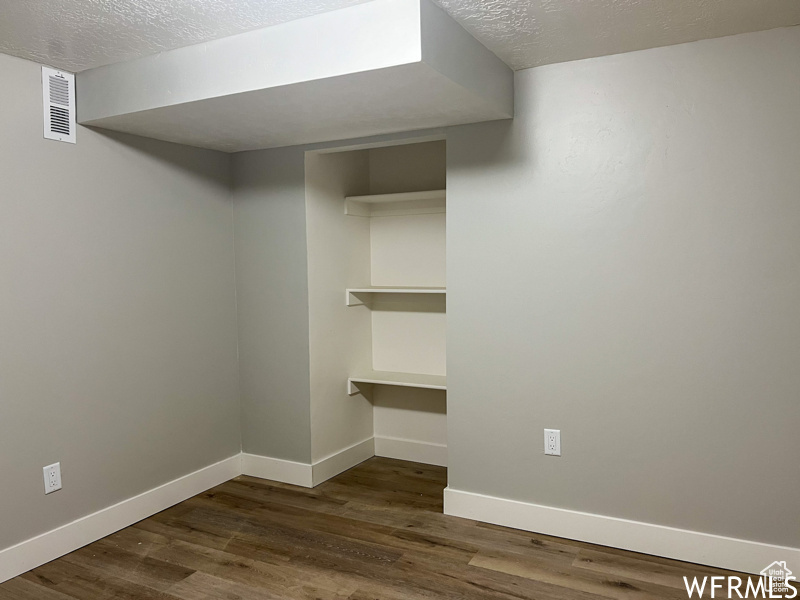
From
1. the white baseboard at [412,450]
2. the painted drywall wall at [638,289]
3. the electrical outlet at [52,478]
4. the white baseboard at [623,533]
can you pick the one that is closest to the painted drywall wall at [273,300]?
the white baseboard at [412,450]

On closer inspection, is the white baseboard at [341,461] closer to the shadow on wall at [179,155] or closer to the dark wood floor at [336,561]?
the dark wood floor at [336,561]

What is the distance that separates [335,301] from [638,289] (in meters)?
1.76

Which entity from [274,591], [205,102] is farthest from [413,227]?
Answer: [274,591]

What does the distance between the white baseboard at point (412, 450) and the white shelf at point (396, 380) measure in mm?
418

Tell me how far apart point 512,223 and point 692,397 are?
1051 mm

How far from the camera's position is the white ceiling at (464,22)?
2.16 meters

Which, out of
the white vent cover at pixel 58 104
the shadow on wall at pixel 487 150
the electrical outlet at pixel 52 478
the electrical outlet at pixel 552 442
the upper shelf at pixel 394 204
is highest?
the white vent cover at pixel 58 104

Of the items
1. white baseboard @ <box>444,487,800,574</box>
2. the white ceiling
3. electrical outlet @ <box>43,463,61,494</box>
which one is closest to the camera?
the white ceiling

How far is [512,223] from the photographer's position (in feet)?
9.61

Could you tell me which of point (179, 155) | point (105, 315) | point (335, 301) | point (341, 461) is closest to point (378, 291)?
point (335, 301)

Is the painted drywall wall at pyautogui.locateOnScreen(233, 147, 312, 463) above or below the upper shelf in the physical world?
below

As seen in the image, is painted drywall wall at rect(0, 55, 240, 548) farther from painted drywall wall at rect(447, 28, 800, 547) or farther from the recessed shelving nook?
painted drywall wall at rect(447, 28, 800, 547)

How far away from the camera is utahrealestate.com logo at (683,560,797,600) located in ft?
7.84

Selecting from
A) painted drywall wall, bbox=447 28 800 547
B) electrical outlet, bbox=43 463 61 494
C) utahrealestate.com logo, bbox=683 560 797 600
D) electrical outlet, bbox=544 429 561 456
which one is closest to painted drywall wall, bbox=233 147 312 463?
painted drywall wall, bbox=447 28 800 547
